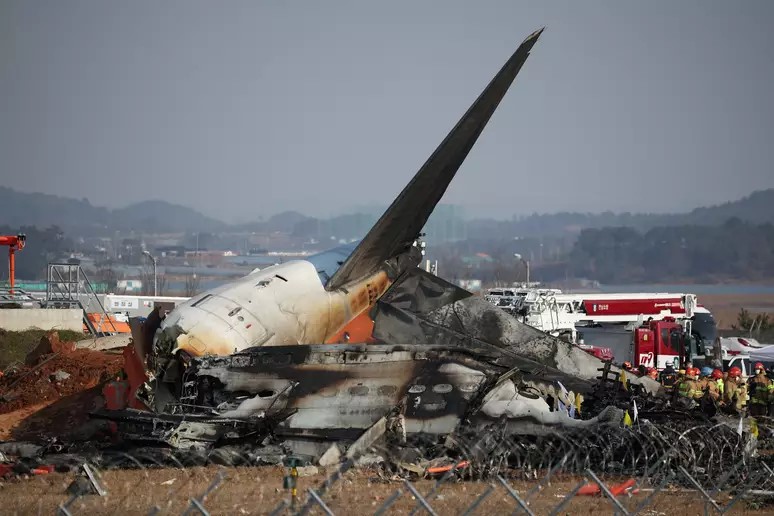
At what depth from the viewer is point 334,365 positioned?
20.4m

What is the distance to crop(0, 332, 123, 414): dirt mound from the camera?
30344 millimetres

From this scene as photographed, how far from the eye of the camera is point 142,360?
71.8 feet

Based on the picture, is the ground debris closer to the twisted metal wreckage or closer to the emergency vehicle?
the twisted metal wreckage

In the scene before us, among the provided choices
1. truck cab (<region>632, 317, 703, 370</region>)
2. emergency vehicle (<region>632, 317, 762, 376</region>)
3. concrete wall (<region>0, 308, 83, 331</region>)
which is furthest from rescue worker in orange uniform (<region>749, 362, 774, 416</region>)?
concrete wall (<region>0, 308, 83, 331</region>)

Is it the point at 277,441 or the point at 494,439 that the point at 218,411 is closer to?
the point at 277,441

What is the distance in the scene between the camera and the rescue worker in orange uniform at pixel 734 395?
25.6 meters

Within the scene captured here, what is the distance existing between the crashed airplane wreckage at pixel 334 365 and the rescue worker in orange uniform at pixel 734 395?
1.91 m

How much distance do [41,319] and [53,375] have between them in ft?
51.1

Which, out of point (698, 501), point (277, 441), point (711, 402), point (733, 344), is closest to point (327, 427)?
point (277, 441)

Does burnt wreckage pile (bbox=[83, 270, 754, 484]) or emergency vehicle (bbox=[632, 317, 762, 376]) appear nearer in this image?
burnt wreckage pile (bbox=[83, 270, 754, 484])

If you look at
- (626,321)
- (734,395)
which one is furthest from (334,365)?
(626,321)

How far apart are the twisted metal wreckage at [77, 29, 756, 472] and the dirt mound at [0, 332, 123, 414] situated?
265 inches

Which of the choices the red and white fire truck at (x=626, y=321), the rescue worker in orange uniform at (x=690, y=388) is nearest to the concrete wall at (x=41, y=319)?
the red and white fire truck at (x=626, y=321)

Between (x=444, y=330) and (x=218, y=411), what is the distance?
8543 mm
